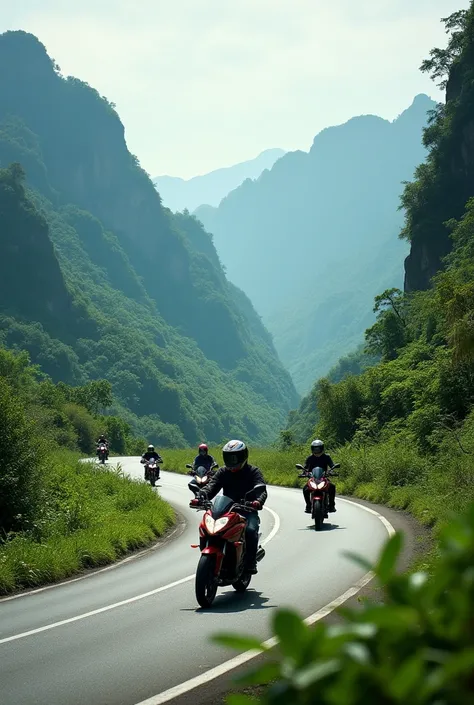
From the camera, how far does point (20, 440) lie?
14828 millimetres

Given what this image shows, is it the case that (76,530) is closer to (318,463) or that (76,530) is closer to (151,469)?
(318,463)

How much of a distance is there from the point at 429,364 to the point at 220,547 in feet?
110

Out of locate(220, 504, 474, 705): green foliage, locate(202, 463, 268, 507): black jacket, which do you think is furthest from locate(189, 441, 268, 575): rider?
locate(220, 504, 474, 705): green foliage

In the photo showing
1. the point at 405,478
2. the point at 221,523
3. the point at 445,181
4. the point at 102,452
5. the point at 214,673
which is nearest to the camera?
the point at 214,673

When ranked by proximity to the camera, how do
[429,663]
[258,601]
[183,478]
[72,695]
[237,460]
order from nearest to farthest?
[429,663], [72,695], [258,601], [237,460], [183,478]

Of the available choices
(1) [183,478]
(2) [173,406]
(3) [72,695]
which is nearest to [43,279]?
(2) [173,406]

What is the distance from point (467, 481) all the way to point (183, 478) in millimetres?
27099

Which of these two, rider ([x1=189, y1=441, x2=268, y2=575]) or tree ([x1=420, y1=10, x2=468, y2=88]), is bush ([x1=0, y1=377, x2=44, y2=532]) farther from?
tree ([x1=420, y1=10, x2=468, y2=88])

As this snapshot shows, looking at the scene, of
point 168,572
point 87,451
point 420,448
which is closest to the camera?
point 168,572

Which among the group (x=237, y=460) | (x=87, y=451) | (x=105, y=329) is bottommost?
(x=87, y=451)

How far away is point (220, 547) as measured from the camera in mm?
9320

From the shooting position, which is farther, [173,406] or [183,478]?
[173,406]

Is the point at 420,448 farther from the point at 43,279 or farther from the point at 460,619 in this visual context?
the point at 43,279

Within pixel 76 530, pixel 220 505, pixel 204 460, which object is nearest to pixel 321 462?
pixel 204 460
